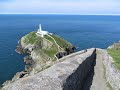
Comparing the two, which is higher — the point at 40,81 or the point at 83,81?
the point at 40,81

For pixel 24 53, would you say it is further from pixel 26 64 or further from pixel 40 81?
pixel 40 81

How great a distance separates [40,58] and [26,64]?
7294mm

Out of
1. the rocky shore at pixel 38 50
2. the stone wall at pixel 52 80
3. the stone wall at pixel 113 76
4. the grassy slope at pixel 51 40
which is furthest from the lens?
the grassy slope at pixel 51 40

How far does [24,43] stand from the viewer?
359ft

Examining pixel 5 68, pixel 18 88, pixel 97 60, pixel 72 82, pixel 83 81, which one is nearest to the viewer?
pixel 18 88

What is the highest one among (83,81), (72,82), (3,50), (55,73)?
(55,73)

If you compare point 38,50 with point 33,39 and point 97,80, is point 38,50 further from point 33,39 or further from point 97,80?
point 97,80

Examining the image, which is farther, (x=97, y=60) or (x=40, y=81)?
(x=97, y=60)

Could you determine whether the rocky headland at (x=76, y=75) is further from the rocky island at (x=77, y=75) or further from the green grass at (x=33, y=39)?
the green grass at (x=33, y=39)

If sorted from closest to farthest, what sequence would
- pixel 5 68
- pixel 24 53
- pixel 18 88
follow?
pixel 18 88, pixel 5 68, pixel 24 53

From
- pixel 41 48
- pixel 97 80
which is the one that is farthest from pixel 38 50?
pixel 97 80

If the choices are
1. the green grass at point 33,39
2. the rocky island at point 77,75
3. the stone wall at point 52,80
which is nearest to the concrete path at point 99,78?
the rocky island at point 77,75

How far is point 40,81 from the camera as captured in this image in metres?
14.6

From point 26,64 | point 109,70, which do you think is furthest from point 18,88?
point 26,64
